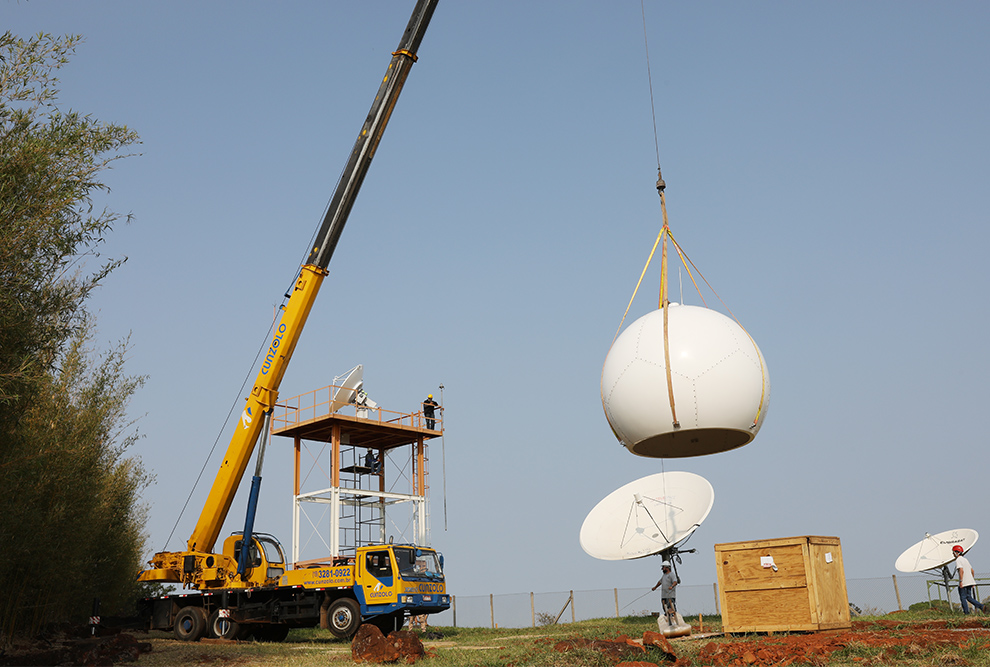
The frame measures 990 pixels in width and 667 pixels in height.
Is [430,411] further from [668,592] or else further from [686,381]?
[686,381]

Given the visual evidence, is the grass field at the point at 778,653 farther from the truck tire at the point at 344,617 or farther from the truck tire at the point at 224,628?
the truck tire at the point at 224,628

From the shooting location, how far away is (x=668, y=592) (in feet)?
64.4

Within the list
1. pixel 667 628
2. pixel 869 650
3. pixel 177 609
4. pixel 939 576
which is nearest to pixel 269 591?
pixel 177 609

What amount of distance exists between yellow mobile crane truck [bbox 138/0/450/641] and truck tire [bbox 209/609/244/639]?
0.03m

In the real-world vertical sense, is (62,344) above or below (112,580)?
above

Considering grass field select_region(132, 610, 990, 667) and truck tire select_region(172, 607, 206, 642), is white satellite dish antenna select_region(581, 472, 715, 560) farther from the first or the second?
truck tire select_region(172, 607, 206, 642)

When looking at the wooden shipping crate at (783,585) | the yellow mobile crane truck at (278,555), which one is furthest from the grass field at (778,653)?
the yellow mobile crane truck at (278,555)

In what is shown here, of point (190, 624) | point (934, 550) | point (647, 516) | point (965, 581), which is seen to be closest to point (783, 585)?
point (647, 516)

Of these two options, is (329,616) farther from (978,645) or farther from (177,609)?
(978,645)

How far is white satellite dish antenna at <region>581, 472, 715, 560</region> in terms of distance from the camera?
2048 cm

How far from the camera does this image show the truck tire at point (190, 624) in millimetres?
25772

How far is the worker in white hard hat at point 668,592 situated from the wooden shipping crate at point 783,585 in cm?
291

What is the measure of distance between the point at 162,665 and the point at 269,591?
27.9 feet

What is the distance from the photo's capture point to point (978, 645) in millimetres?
11680
